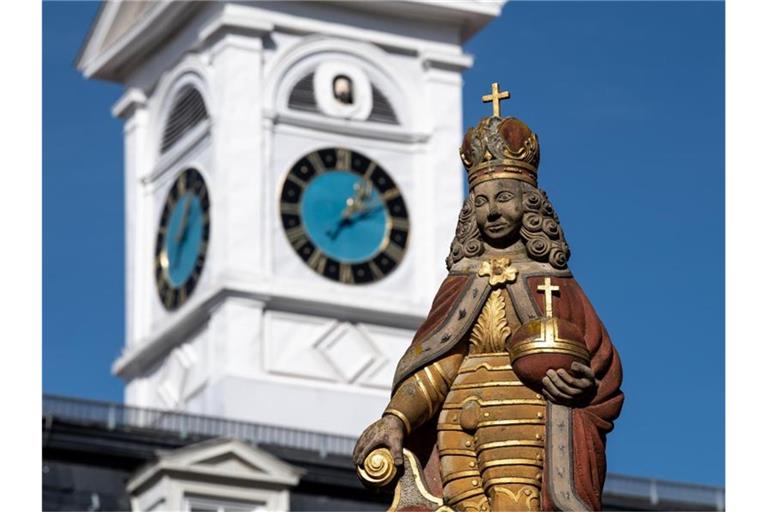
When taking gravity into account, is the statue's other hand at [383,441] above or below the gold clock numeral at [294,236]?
below

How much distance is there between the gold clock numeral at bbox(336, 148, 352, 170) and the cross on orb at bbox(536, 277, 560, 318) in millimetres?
58856

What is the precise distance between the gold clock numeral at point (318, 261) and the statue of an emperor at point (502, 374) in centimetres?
5753

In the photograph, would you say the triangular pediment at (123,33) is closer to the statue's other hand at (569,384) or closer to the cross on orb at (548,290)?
the cross on orb at (548,290)

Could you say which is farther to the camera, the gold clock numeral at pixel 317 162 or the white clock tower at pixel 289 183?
the gold clock numeral at pixel 317 162

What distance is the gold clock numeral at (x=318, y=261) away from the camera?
8462cm

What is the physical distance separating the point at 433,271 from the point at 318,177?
291 centimetres

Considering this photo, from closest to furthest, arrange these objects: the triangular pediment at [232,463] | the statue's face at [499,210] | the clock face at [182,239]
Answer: the statue's face at [499,210], the triangular pediment at [232,463], the clock face at [182,239]

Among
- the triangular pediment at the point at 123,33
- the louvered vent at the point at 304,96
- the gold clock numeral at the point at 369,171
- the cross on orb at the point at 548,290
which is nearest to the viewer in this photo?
the cross on orb at the point at 548,290

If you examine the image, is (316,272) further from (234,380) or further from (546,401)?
(546,401)

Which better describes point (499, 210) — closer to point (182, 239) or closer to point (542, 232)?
point (542, 232)

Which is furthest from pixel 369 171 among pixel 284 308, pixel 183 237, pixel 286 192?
pixel 183 237

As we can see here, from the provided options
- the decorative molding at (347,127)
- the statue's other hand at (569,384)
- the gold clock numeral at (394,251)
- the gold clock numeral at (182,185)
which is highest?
the decorative molding at (347,127)

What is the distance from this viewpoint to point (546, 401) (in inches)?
1027

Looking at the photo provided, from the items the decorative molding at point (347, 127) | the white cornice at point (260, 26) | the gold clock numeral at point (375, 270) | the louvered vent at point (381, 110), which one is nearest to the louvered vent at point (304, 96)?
the decorative molding at point (347, 127)
